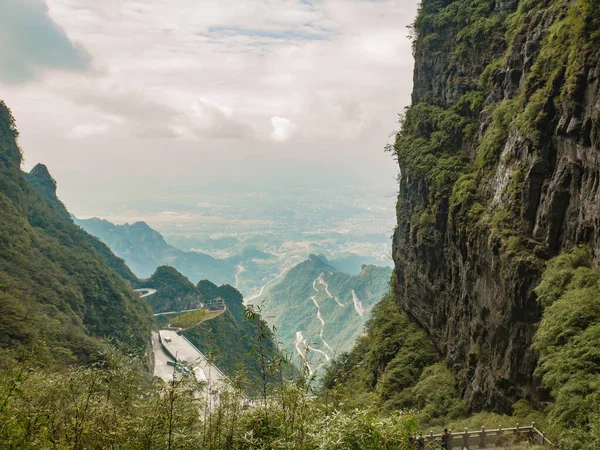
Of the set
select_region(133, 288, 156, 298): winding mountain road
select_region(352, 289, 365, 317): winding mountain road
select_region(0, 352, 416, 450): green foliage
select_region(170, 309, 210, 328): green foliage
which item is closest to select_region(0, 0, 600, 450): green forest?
select_region(0, 352, 416, 450): green foliage

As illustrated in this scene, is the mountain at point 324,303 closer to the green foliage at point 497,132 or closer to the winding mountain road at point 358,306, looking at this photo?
the winding mountain road at point 358,306

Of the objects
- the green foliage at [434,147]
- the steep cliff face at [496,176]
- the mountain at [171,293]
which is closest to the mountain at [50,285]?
the mountain at [171,293]

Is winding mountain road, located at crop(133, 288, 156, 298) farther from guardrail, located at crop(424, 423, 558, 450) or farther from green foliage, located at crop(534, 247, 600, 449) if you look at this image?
green foliage, located at crop(534, 247, 600, 449)

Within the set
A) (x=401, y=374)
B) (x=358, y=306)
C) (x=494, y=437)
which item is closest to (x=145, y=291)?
(x=358, y=306)

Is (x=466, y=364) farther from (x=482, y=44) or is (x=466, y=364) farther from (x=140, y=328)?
(x=140, y=328)

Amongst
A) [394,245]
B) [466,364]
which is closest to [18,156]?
[394,245]
